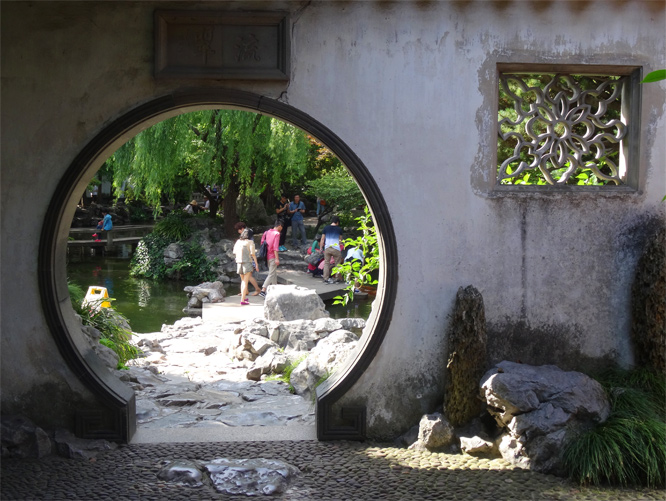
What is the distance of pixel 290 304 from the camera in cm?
1045

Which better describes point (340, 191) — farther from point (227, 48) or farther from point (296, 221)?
point (227, 48)

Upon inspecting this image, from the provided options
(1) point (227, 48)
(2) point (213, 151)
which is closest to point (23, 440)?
(1) point (227, 48)

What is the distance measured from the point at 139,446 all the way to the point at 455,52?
362 centimetres

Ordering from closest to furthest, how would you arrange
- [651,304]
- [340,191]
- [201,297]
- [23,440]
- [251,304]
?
1. [23,440]
2. [651,304]
3. [251,304]
4. [201,297]
5. [340,191]

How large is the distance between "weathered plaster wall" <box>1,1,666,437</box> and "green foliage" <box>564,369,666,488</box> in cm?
69

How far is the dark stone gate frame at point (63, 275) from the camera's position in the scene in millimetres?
4902

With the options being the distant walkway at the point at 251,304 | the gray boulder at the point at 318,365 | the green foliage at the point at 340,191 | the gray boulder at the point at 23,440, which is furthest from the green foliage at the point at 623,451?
the green foliage at the point at 340,191

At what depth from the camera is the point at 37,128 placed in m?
4.91

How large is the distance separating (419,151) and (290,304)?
5.79 m

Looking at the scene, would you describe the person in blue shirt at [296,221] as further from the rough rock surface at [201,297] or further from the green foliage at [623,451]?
the green foliage at [623,451]

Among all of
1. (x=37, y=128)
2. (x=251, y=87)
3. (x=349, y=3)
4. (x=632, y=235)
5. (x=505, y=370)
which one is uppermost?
(x=349, y=3)

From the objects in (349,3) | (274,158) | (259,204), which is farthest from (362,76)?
(259,204)

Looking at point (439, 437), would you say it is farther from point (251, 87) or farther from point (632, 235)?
point (251, 87)

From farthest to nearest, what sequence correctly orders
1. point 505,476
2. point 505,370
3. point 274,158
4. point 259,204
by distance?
point 259,204
point 274,158
point 505,370
point 505,476
